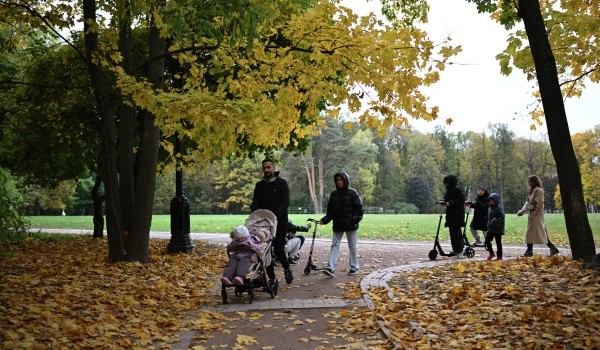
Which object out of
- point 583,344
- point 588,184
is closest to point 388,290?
point 583,344

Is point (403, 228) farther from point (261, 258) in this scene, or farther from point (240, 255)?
point (240, 255)

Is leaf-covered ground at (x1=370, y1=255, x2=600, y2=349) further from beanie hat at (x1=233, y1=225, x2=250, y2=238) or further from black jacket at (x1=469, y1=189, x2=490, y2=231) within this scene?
black jacket at (x1=469, y1=189, x2=490, y2=231)

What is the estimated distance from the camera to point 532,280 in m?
7.37

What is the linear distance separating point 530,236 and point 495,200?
1.05 meters

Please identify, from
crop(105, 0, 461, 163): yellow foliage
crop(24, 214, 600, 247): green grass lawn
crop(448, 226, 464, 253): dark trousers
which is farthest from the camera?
crop(24, 214, 600, 247): green grass lawn

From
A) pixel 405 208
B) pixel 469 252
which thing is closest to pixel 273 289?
pixel 469 252

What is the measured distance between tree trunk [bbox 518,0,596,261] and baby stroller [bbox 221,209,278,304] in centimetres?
467

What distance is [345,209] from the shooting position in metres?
9.98

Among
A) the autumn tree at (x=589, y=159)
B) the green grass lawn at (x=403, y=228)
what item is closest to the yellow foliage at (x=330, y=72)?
the green grass lawn at (x=403, y=228)

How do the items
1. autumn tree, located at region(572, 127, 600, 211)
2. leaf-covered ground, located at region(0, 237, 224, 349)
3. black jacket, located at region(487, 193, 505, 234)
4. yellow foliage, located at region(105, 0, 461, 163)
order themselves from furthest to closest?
autumn tree, located at region(572, 127, 600, 211) → black jacket, located at region(487, 193, 505, 234) → yellow foliage, located at region(105, 0, 461, 163) → leaf-covered ground, located at region(0, 237, 224, 349)

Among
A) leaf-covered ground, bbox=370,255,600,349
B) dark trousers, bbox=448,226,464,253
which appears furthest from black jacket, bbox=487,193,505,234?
leaf-covered ground, bbox=370,255,600,349

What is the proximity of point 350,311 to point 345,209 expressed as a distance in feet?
10.8

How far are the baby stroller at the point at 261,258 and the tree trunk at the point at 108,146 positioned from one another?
3711 mm

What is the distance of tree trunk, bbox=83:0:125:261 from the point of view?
9.88 m
